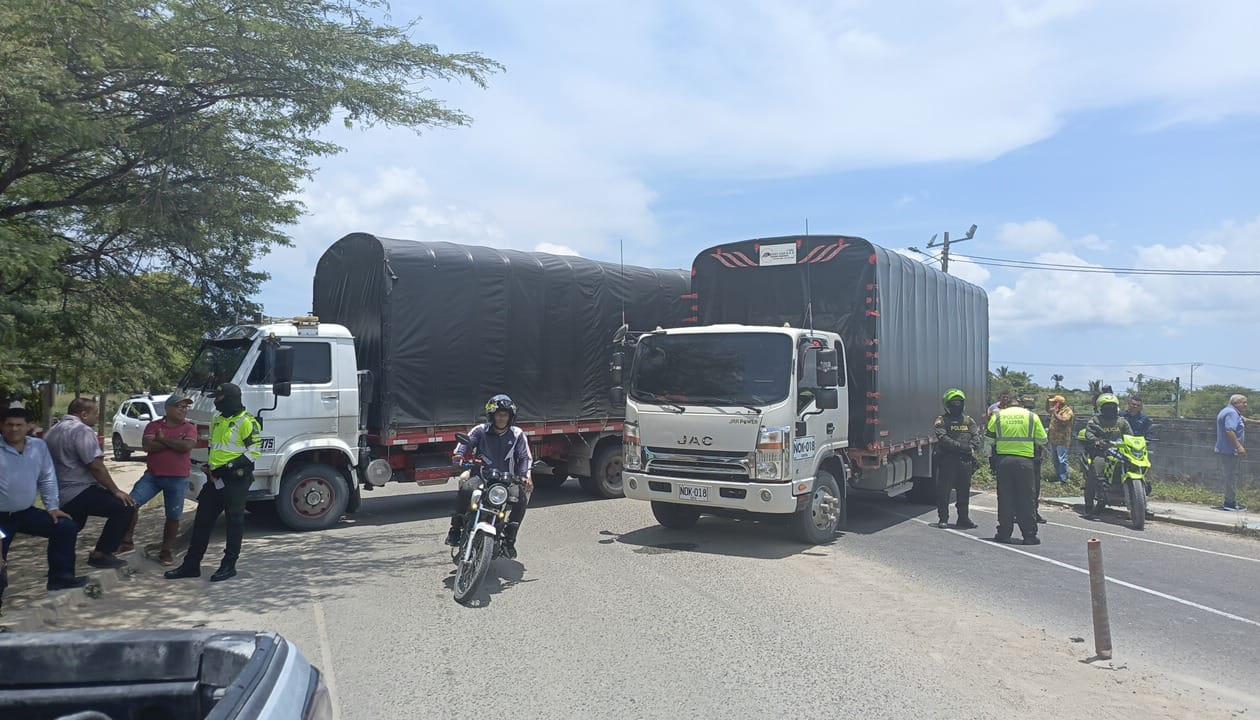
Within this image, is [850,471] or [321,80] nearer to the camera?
[321,80]

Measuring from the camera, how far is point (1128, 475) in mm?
11766

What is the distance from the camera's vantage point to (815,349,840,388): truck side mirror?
358 inches

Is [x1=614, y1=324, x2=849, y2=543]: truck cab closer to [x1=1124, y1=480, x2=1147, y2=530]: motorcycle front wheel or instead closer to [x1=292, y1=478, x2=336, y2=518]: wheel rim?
[x1=292, y1=478, x2=336, y2=518]: wheel rim

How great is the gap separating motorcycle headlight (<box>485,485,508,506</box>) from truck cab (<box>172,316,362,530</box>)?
369 centimetres

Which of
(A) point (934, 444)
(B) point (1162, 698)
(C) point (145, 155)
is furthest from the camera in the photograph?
(A) point (934, 444)

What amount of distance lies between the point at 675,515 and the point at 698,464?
155cm

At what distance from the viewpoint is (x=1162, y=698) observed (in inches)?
200

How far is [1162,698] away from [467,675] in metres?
4.10

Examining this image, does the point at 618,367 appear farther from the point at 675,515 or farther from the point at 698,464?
the point at 675,515

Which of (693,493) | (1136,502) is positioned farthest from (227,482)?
(1136,502)

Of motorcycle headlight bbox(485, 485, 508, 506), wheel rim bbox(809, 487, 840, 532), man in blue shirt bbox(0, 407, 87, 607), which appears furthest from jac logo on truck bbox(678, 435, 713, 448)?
man in blue shirt bbox(0, 407, 87, 607)

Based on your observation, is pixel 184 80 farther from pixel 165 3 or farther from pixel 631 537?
pixel 631 537

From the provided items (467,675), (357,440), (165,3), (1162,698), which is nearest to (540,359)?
(357,440)

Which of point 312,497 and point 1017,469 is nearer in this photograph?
point 1017,469
